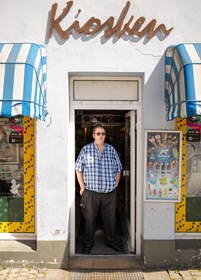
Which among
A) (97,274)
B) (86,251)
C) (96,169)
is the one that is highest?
(96,169)

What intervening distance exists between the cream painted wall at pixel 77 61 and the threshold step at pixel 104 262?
0.47m

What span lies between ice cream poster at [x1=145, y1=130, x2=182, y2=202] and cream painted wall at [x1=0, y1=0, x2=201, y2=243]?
16 cm

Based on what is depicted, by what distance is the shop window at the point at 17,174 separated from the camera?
5.12 m

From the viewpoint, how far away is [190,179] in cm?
520

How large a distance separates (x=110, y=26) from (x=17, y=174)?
8.30ft

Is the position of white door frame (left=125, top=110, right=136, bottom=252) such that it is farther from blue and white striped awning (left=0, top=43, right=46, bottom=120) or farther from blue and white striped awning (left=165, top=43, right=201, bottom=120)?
blue and white striped awning (left=0, top=43, right=46, bottom=120)

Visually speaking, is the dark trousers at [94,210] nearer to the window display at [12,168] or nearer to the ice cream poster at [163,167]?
the ice cream poster at [163,167]

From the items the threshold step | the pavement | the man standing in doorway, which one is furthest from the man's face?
the pavement

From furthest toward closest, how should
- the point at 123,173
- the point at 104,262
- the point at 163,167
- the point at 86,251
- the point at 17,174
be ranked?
the point at 123,173 < the point at 86,251 < the point at 17,174 < the point at 104,262 < the point at 163,167

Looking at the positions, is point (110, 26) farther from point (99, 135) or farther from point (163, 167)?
point (163, 167)

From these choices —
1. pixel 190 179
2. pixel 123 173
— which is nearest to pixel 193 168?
pixel 190 179

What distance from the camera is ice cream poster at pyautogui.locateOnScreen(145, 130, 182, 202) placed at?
4.96 m

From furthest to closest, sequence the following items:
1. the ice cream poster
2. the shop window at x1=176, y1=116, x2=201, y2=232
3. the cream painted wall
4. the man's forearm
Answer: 1. the man's forearm
2. the shop window at x1=176, y1=116, x2=201, y2=232
3. the ice cream poster
4. the cream painted wall

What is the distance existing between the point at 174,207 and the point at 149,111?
1.42 metres
